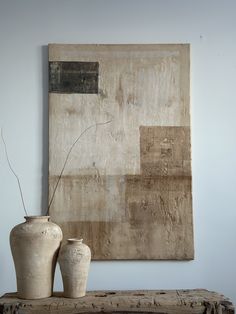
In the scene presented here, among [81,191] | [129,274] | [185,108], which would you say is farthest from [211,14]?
[129,274]

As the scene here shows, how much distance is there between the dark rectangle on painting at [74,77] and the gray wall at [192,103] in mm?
67

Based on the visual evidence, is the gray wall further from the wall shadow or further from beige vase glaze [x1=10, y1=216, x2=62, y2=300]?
beige vase glaze [x1=10, y1=216, x2=62, y2=300]

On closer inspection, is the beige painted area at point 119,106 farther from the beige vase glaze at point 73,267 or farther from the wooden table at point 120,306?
the wooden table at point 120,306

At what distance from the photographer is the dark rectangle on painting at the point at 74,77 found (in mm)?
1841

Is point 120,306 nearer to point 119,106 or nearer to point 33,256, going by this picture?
point 33,256

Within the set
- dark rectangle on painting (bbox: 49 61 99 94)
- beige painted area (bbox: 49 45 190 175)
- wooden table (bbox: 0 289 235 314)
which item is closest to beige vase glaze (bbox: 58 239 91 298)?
wooden table (bbox: 0 289 235 314)

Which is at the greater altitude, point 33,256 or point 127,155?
point 127,155

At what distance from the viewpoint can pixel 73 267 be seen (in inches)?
58.0

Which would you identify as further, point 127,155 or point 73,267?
point 127,155

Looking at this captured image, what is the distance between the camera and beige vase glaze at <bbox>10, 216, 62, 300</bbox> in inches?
57.5

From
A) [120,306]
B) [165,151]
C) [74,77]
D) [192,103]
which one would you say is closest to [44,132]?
[74,77]

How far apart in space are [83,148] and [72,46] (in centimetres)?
48

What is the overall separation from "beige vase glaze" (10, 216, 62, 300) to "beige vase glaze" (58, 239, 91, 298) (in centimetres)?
6

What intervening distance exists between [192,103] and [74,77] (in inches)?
22.4
